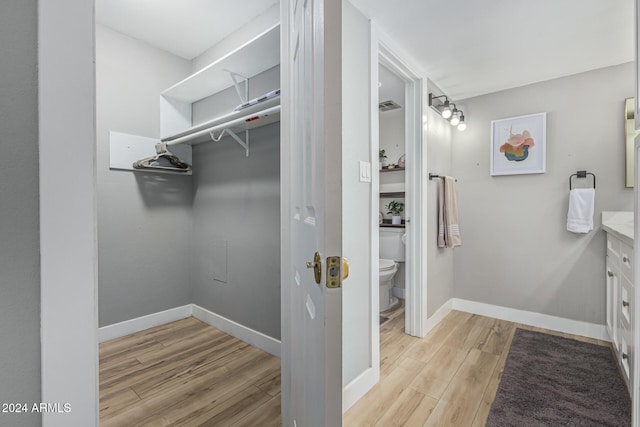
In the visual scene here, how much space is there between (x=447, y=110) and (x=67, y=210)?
287 cm

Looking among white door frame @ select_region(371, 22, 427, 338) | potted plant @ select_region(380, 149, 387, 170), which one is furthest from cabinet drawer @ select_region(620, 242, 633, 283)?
potted plant @ select_region(380, 149, 387, 170)

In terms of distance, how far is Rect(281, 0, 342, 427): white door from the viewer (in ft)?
2.01

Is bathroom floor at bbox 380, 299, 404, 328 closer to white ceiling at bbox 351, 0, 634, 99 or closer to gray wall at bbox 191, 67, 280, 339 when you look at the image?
gray wall at bbox 191, 67, 280, 339

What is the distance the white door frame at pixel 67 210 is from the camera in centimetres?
47

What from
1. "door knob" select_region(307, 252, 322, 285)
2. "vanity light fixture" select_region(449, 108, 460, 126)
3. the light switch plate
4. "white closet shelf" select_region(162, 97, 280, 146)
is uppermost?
"vanity light fixture" select_region(449, 108, 460, 126)

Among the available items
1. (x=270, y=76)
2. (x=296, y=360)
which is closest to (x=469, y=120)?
(x=270, y=76)

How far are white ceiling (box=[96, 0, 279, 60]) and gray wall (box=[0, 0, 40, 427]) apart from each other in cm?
182

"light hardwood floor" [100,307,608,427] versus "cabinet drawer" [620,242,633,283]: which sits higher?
"cabinet drawer" [620,242,633,283]

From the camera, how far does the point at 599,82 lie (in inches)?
92.6

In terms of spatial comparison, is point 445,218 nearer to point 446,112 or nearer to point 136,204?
point 446,112

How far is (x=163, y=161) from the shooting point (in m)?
2.53

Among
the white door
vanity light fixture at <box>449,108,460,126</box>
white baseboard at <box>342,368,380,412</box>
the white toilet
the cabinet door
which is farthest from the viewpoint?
the white toilet

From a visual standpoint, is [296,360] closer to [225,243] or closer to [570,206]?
[225,243]

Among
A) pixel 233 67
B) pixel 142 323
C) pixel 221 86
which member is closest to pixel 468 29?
pixel 233 67
